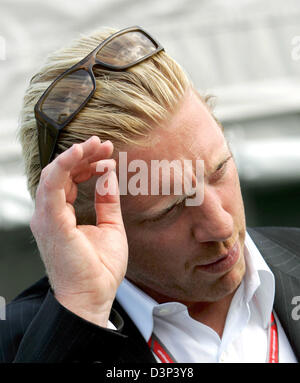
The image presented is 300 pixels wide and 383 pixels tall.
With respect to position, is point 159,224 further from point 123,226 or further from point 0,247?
point 0,247

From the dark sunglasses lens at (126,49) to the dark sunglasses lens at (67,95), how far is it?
0.21 feet

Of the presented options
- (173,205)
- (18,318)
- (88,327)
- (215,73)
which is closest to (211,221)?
(173,205)

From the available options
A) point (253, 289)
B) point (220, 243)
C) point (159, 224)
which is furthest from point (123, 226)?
point (253, 289)

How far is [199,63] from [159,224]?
1.48 meters

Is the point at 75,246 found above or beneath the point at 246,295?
above

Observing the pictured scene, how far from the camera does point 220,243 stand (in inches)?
50.9

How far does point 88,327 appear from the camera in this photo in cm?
113

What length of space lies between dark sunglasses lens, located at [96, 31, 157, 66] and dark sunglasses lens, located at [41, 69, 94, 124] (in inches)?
2.6

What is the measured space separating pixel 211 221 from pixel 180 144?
0.57ft

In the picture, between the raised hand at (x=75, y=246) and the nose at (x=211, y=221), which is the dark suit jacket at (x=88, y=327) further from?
the nose at (x=211, y=221)

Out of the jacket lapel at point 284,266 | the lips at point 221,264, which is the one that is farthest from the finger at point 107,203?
the jacket lapel at point 284,266

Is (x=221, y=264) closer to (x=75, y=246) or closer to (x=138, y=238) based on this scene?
(x=138, y=238)

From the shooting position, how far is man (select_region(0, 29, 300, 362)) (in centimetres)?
115

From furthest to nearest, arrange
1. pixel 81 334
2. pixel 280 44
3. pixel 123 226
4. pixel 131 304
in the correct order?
pixel 280 44, pixel 131 304, pixel 123 226, pixel 81 334
